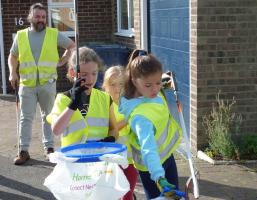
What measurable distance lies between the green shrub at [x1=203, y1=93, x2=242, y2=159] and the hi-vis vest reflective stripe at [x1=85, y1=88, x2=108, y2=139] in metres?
3.14

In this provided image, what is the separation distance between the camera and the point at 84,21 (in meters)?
12.9

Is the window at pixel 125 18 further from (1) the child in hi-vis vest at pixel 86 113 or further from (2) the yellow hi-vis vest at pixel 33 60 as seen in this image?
(1) the child in hi-vis vest at pixel 86 113

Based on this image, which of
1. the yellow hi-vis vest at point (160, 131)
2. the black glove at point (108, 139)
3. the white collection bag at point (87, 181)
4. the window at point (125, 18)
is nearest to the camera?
the white collection bag at point (87, 181)

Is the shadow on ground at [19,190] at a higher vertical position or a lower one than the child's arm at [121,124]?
lower

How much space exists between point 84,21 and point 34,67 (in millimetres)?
6086

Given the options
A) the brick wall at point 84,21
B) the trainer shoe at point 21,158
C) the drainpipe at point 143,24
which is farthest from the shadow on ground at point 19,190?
the brick wall at point 84,21

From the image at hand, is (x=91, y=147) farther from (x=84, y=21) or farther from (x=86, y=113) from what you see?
(x=84, y=21)

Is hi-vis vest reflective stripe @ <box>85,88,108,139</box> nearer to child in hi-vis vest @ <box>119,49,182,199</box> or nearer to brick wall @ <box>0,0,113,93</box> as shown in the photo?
child in hi-vis vest @ <box>119,49,182,199</box>

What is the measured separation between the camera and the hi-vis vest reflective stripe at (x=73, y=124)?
368 centimetres

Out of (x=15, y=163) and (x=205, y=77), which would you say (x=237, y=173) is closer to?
(x=205, y=77)

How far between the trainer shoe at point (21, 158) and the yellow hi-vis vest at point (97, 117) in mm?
3426

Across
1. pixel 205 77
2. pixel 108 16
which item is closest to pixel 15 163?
pixel 205 77

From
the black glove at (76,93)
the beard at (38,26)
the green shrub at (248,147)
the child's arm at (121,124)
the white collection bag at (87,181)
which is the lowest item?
the green shrub at (248,147)

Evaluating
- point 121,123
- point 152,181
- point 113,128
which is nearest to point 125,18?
point 121,123
